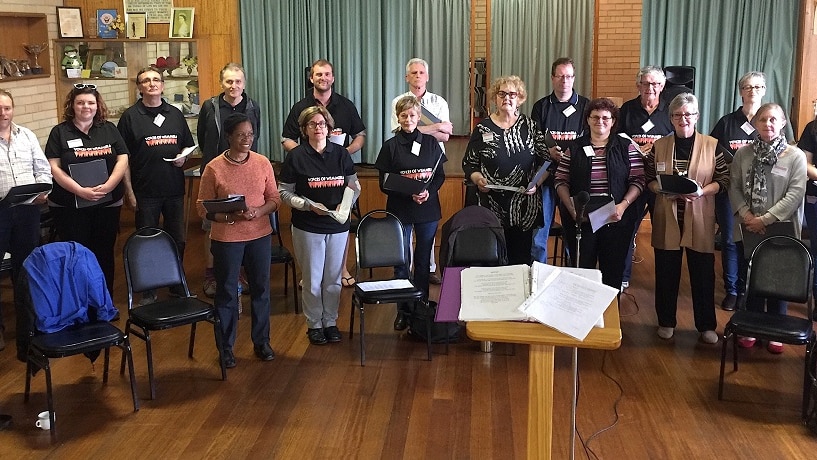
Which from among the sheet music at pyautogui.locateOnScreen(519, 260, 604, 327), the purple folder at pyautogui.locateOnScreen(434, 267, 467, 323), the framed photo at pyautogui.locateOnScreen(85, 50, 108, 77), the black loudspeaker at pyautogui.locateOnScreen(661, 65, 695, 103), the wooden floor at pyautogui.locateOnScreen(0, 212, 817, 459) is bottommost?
the wooden floor at pyautogui.locateOnScreen(0, 212, 817, 459)

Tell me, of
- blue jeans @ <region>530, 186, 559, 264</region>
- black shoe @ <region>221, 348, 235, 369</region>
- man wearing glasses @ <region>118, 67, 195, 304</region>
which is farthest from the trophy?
blue jeans @ <region>530, 186, 559, 264</region>

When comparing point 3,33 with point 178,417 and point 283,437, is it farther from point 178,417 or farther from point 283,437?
point 283,437

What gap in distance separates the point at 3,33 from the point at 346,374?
4882 mm

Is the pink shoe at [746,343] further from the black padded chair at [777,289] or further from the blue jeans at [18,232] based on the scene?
the blue jeans at [18,232]

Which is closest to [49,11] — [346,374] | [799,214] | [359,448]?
[346,374]

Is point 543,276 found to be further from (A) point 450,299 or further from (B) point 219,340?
(B) point 219,340

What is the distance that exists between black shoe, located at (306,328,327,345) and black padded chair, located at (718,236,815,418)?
235cm

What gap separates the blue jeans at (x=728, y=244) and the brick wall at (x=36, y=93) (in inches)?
229

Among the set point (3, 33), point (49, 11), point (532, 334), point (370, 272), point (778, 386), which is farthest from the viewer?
point (49, 11)

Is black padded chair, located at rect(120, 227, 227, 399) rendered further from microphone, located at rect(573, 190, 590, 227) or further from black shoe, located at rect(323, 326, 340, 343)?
microphone, located at rect(573, 190, 590, 227)

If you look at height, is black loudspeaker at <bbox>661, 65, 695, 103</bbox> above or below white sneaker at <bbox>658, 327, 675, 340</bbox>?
above

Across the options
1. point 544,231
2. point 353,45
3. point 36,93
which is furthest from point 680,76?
point 36,93

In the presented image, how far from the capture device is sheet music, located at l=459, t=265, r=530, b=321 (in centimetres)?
306

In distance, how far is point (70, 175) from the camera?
5.62 meters
